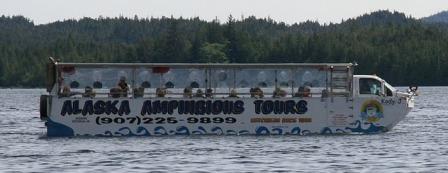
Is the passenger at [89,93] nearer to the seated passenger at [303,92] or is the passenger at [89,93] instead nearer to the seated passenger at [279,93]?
the seated passenger at [279,93]

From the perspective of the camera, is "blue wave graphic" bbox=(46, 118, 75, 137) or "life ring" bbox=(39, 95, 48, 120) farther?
"blue wave graphic" bbox=(46, 118, 75, 137)

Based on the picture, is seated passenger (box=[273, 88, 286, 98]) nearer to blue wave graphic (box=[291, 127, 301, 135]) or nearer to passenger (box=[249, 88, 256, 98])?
passenger (box=[249, 88, 256, 98])

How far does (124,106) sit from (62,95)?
257 cm

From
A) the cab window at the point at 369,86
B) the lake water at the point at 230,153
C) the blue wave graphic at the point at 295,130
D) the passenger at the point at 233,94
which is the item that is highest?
the cab window at the point at 369,86

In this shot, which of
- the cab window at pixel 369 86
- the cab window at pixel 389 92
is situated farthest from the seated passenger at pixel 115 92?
the cab window at pixel 389 92

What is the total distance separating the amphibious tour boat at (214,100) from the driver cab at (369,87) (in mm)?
41

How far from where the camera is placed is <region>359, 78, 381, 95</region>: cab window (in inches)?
1913

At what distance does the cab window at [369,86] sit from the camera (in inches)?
1913

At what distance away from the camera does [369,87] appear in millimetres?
48750

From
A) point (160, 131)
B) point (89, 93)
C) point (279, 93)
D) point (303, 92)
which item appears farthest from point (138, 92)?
point (303, 92)

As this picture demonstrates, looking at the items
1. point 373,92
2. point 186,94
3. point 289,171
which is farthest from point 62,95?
point 289,171

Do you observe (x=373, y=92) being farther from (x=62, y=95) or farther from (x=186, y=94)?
(x=62, y=95)

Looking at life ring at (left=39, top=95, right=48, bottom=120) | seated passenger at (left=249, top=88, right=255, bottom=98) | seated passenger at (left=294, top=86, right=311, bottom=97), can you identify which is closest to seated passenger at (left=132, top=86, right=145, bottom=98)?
life ring at (left=39, top=95, right=48, bottom=120)

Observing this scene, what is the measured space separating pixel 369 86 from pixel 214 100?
6.60 m
